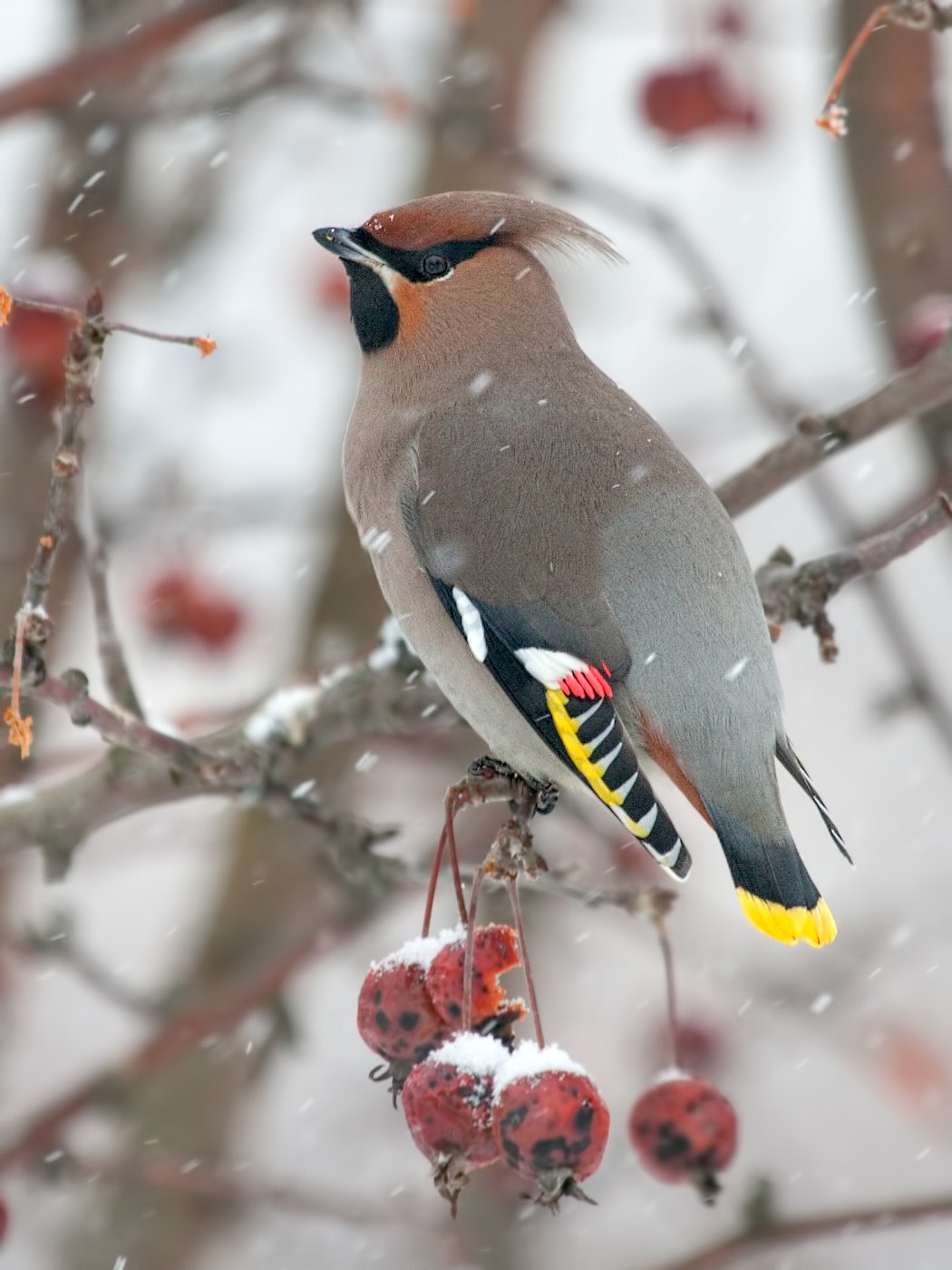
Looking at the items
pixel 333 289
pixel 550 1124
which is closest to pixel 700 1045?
pixel 550 1124

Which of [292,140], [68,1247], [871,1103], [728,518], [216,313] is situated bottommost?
[871,1103]

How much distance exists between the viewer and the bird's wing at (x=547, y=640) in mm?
2465

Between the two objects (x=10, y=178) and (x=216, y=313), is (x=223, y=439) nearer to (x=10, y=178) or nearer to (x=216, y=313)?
(x=216, y=313)

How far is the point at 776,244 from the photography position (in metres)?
9.85

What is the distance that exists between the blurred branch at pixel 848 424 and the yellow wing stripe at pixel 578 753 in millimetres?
630

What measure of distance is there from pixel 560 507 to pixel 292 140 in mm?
4083

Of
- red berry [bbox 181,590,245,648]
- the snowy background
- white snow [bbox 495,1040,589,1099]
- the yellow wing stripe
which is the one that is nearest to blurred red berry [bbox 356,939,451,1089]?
white snow [bbox 495,1040,589,1099]

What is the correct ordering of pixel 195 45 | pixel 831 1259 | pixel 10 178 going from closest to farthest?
1. pixel 195 45
2. pixel 10 178
3. pixel 831 1259

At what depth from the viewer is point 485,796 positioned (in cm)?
256

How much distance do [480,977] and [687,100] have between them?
10.1ft

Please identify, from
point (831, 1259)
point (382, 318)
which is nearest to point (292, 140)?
point (382, 318)

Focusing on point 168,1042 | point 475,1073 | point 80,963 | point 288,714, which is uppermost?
point 475,1073

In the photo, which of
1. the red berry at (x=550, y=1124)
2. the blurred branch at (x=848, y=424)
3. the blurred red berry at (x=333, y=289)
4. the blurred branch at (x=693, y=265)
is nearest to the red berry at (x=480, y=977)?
the red berry at (x=550, y=1124)

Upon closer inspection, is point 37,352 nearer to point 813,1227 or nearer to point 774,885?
point 774,885
